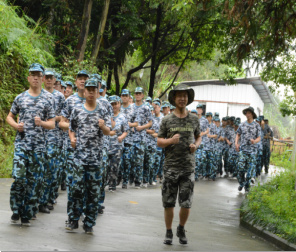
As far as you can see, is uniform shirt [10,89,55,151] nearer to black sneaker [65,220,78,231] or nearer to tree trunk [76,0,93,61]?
black sneaker [65,220,78,231]

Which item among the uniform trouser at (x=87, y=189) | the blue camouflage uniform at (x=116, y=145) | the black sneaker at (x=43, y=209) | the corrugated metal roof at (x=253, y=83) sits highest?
the corrugated metal roof at (x=253, y=83)

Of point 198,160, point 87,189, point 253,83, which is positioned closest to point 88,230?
point 87,189

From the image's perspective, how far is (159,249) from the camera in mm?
7977

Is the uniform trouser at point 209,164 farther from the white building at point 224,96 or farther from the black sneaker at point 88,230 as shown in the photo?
the white building at point 224,96

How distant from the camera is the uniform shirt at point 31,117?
27.3 feet

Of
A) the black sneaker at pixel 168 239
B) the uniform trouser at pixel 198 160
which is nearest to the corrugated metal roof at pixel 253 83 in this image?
the uniform trouser at pixel 198 160

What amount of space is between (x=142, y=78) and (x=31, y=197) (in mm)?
34846

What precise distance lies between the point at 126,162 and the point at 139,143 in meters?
0.69

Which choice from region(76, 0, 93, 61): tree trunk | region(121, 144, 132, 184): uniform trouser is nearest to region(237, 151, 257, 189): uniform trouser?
region(121, 144, 132, 184): uniform trouser

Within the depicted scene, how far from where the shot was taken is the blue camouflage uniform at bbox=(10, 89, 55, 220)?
8.29 meters

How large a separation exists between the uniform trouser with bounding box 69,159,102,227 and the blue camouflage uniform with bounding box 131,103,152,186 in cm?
751

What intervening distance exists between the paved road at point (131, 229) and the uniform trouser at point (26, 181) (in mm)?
283

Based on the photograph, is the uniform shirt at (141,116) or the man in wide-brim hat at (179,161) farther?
the uniform shirt at (141,116)

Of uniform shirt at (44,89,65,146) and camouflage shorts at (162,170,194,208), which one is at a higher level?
uniform shirt at (44,89,65,146)
